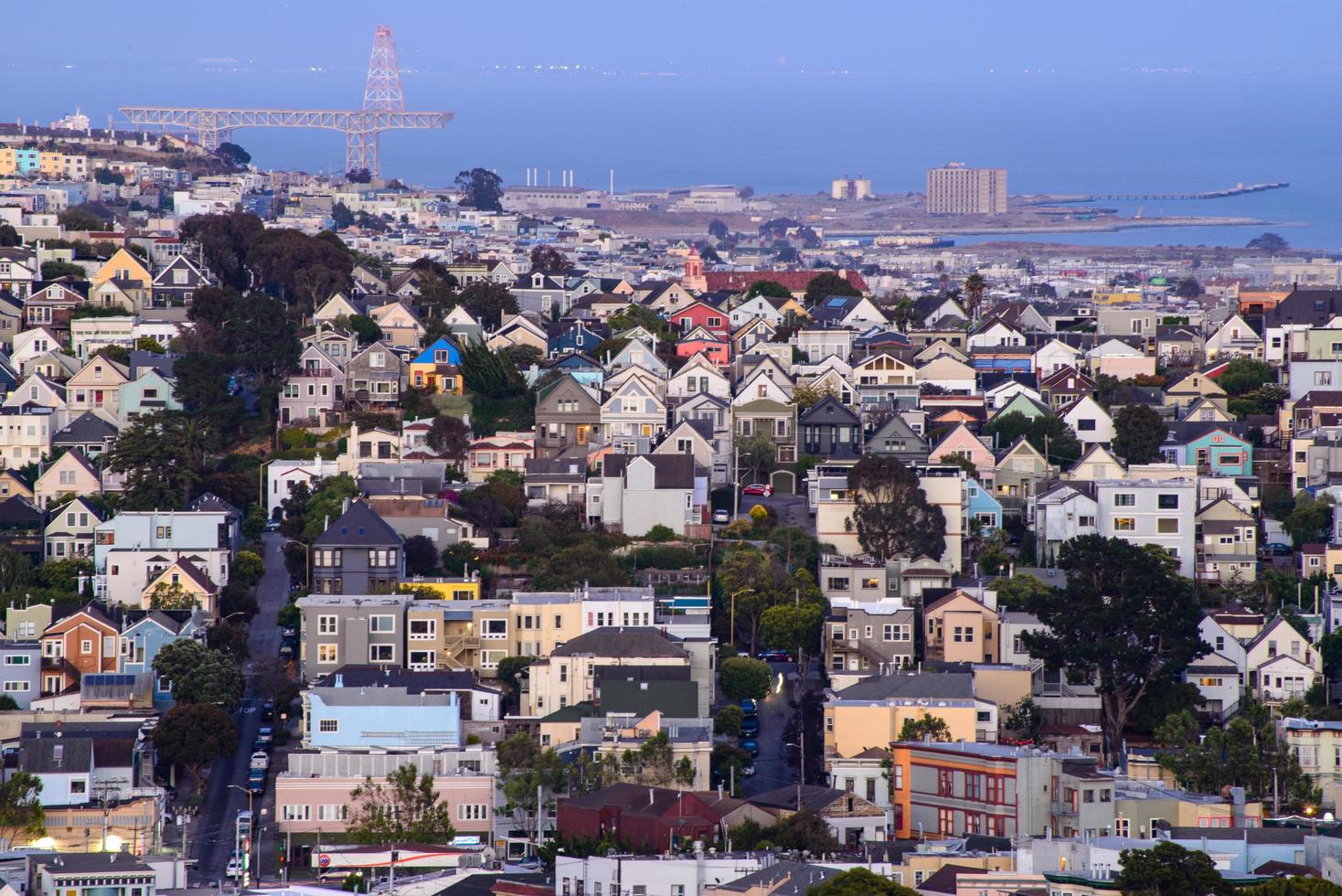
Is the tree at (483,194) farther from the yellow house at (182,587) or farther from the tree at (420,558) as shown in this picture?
the yellow house at (182,587)

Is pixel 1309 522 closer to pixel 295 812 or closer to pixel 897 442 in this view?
pixel 897 442

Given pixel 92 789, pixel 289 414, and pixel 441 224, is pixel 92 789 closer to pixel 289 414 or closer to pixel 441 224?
pixel 289 414

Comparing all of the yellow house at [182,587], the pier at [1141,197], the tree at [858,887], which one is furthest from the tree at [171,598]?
the pier at [1141,197]

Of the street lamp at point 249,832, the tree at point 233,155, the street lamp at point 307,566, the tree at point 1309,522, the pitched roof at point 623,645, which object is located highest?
the tree at point 233,155

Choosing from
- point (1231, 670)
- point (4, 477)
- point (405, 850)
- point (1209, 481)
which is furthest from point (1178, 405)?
point (405, 850)

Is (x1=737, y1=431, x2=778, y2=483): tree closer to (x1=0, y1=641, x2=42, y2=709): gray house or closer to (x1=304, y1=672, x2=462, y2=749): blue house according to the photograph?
(x1=304, y1=672, x2=462, y2=749): blue house

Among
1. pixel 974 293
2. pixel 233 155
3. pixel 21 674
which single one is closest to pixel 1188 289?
pixel 974 293
